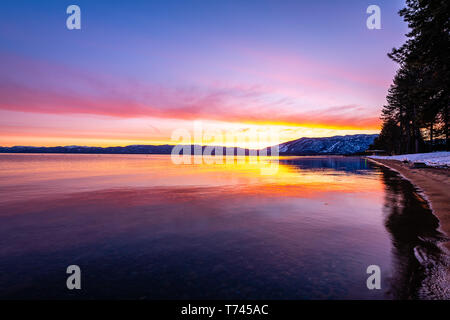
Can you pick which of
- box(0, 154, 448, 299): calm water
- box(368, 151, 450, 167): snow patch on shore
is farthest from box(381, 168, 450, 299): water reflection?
box(368, 151, 450, 167): snow patch on shore

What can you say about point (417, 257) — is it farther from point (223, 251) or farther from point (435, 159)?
point (435, 159)

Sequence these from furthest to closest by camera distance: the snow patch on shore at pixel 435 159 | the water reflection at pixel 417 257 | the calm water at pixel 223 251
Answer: the snow patch on shore at pixel 435 159, the calm water at pixel 223 251, the water reflection at pixel 417 257

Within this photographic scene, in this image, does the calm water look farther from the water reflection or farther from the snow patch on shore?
the snow patch on shore

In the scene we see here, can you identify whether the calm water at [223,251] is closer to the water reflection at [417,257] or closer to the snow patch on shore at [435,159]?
the water reflection at [417,257]

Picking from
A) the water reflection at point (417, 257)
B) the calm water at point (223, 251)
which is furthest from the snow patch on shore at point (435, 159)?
the water reflection at point (417, 257)

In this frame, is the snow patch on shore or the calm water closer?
the calm water

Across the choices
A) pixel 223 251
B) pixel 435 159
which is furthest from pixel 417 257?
pixel 435 159

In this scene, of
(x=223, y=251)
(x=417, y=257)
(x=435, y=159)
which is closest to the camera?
(x=417, y=257)

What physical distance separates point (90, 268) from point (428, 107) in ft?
96.5

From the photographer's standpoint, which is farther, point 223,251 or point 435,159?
point 435,159

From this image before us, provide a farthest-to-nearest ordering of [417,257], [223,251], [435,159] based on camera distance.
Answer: [435,159], [223,251], [417,257]

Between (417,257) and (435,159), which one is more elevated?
(435,159)
